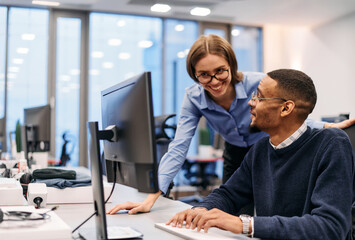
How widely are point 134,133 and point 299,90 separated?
669 mm

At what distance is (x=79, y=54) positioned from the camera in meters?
6.72

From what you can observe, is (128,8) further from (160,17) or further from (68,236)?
(68,236)

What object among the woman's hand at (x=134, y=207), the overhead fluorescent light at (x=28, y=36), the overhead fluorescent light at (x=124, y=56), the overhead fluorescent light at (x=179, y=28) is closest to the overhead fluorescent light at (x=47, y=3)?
the overhead fluorescent light at (x=28, y=36)

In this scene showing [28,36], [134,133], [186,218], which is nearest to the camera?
[134,133]

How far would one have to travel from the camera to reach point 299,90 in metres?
1.45

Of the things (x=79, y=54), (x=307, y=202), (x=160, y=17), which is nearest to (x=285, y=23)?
(x=160, y=17)

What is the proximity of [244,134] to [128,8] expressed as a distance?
473cm

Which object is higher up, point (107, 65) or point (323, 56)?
point (323, 56)

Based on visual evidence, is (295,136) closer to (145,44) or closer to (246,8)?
(246,8)

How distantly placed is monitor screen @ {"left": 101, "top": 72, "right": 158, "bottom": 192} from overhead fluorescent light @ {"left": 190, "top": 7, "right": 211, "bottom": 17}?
5.39m

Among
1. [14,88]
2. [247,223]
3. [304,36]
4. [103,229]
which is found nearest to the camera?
[103,229]

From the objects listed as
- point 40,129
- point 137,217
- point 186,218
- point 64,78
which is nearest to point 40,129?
point 40,129

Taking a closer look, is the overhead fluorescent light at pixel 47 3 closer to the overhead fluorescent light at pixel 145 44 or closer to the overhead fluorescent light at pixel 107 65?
the overhead fluorescent light at pixel 107 65

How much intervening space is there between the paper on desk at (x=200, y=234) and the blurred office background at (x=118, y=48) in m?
5.06
